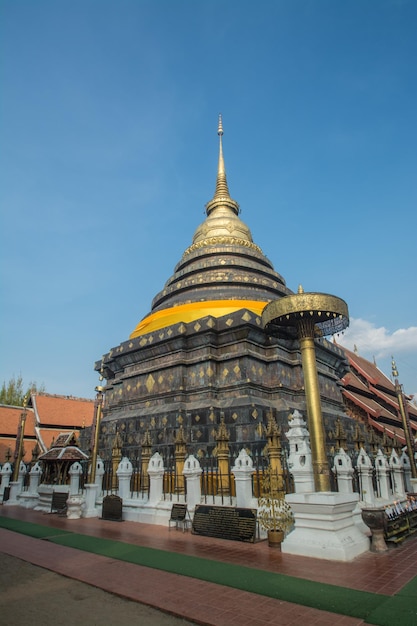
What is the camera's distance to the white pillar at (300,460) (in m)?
8.22

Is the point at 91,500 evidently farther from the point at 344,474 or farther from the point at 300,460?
the point at 344,474

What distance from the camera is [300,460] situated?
27.9 feet

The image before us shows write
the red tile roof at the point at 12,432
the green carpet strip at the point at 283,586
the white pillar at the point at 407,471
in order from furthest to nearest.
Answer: the red tile roof at the point at 12,432 → the white pillar at the point at 407,471 → the green carpet strip at the point at 283,586

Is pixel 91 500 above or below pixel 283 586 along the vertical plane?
above

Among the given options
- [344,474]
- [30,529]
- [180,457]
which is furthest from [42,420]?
[344,474]

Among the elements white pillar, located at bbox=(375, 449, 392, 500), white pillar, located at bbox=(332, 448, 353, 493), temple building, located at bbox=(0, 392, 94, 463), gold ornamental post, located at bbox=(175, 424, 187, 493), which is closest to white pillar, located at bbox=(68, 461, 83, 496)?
gold ornamental post, located at bbox=(175, 424, 187, 493)

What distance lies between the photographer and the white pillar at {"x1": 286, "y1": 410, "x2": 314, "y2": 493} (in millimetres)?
8219

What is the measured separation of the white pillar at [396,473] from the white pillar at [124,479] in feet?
27.0

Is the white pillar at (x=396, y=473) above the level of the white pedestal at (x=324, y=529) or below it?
above

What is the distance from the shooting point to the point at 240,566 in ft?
22.2

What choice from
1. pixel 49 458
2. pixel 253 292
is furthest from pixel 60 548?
pixel 253 292

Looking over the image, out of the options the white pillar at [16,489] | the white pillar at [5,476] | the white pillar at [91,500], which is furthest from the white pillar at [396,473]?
the white pillar at [5,476]

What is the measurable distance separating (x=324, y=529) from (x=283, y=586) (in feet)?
6.69

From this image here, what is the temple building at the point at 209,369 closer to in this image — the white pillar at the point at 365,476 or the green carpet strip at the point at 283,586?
the white pillar at the point at 365,476
